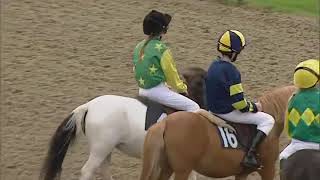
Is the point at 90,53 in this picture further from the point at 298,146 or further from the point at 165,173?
the point at 298,146

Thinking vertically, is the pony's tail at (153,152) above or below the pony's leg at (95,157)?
above

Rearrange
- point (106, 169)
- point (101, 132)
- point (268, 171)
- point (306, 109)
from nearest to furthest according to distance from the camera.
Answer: point (306, 109) < point (268, 171) < point (101, 132) < point (106, 169)

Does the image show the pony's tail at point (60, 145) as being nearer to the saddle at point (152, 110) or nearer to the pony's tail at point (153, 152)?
the saddle at point (152, 110)

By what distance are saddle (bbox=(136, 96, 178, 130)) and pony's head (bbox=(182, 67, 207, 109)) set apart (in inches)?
13.0

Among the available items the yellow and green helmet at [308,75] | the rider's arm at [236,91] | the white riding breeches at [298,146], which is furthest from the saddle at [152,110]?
the yellow and green helmet at [308,75]

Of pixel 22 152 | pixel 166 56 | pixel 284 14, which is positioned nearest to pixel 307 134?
pixel 166 56

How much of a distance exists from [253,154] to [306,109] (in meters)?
1.19

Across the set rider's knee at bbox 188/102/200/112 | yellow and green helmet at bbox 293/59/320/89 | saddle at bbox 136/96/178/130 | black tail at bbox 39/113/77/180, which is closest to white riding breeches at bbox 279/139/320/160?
yellow and green helmet at bbox 293/59/320/89

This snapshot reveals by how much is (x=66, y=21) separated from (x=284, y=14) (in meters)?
5.13

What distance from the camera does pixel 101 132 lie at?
7578 millimetres

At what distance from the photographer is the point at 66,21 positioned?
48.0 ft

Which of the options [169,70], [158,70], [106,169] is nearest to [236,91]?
[169,70]

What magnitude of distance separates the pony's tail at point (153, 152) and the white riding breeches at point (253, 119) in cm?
74

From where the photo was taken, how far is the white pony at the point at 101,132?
24.9 feet
